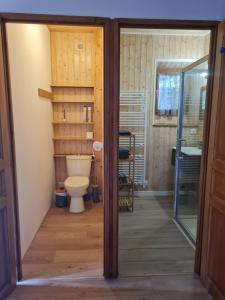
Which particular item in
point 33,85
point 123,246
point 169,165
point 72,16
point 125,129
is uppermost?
point 72,16

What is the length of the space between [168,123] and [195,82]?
1.06 m

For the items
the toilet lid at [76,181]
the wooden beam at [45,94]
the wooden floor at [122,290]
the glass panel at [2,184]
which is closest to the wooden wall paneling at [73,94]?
the wooden beam at [45,94]

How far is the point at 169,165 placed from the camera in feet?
13.4

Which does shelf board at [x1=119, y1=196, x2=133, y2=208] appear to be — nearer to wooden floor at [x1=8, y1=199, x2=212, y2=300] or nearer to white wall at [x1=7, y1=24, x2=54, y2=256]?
wooden floor at [x1=8, y1=199, x2=212, y2=300]

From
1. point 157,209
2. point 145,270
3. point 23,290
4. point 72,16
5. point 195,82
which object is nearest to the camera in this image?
point 72,16

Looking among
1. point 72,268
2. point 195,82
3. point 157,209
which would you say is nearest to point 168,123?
point 195,82

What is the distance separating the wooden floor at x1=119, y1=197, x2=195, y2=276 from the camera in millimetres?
2223

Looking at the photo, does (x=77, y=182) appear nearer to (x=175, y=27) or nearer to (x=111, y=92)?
(x=111, y=92)

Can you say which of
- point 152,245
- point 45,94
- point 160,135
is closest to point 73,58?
point 45,94

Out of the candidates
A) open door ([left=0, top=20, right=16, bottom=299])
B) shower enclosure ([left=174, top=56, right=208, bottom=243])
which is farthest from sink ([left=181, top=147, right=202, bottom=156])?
open door ([left=0, top=20, right=16, bottom=299])

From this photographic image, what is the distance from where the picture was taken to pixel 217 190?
1.80 meters

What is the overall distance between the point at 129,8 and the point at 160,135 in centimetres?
247

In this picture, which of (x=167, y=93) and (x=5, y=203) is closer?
(x=5, y=203)

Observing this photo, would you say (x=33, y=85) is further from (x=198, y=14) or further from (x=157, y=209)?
(x=157, y=209)
